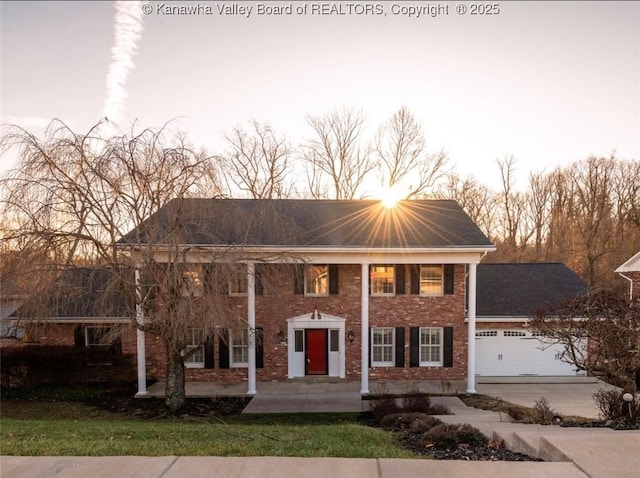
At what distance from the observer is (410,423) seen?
8.20 meters

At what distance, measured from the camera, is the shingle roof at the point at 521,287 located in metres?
16.1

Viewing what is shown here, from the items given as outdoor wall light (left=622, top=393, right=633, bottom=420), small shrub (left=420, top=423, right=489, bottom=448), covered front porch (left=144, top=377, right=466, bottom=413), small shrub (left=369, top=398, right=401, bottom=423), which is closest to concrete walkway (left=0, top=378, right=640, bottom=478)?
small shrub (left=420, top=423, right=489, bottom=448)

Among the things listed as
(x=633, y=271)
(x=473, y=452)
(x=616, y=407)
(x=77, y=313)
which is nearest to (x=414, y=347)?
(x=616, y=407)

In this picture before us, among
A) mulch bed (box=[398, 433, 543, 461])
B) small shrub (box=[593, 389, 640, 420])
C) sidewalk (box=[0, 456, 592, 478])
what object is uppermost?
sidewalk (box=[0, 456, 592, 478])

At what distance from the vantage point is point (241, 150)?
89.1 feet

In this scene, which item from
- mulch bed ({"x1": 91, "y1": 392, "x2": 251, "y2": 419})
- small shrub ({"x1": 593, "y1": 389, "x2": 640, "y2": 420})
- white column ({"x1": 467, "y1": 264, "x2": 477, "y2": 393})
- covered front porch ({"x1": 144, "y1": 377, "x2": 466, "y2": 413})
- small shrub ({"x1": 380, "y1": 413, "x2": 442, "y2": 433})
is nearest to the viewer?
small shrub ({"x1": 380, "y1": 413, "x2": 442, "y2": 433})

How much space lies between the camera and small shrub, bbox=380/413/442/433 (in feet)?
23.6

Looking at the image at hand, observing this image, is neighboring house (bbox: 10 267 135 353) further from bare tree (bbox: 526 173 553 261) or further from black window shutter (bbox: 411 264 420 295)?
bare tree (bbox: 526 173 553 261)

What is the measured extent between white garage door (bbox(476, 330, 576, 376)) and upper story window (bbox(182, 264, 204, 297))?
10.7 meters

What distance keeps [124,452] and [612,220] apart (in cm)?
3430

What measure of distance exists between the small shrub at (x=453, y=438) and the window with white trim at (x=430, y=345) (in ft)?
30.0

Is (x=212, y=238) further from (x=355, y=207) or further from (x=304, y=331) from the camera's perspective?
(x=355, y=207)

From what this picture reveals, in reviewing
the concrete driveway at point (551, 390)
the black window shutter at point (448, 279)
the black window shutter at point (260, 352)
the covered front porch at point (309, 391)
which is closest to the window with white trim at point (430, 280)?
the black window shutter at point (448, 279)

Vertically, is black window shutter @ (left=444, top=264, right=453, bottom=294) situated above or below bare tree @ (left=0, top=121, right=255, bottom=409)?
below
